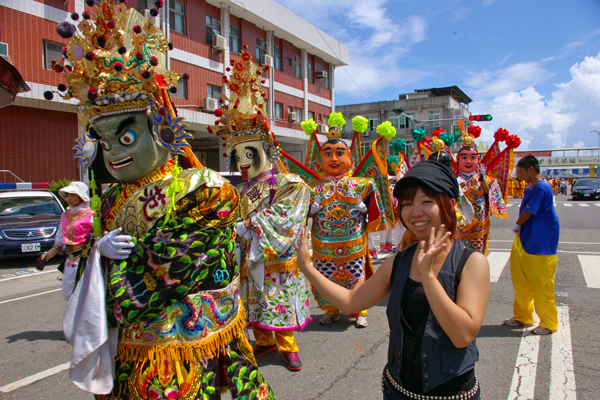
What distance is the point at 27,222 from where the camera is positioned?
8.52m

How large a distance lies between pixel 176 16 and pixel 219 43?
1.91 meters

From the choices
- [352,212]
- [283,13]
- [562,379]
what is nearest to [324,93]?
[283,13]

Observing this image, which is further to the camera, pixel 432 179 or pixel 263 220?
pixel 263 220

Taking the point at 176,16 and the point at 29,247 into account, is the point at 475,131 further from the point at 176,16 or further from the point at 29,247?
the point at 176,16

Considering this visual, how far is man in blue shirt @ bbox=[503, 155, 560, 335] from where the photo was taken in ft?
13.7

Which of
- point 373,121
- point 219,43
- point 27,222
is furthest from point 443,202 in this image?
point 373,121

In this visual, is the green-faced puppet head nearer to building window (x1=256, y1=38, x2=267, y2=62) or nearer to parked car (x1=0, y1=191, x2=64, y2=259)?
parked car (x1=0, y1=191, x2=64, y2=259)

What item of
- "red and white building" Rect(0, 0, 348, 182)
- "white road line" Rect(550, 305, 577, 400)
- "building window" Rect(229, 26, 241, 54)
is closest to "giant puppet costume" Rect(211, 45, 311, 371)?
"white road line" Rect(550, 305, 577, 400)

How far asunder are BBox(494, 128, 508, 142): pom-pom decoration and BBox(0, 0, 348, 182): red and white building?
453cm

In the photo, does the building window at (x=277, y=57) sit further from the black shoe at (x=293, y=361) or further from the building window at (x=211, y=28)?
the black shoe at (x=293, y=361)

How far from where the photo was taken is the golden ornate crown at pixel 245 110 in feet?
12.3

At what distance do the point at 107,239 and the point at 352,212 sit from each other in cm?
317

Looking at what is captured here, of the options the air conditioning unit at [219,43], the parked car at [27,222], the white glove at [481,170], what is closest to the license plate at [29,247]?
the parked car at [27,222]

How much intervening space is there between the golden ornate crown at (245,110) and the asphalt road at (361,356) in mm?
1980
